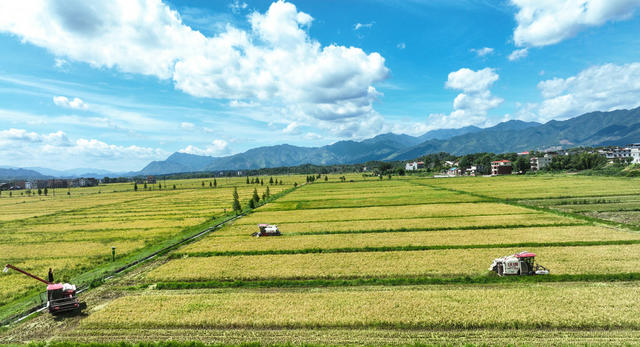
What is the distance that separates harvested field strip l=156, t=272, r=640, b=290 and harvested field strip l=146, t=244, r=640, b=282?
0.70 meters

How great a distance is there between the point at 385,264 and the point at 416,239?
9.38m

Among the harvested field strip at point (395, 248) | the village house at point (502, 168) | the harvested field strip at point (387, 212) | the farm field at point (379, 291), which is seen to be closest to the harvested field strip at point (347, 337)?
the farm field at point (379, 291)

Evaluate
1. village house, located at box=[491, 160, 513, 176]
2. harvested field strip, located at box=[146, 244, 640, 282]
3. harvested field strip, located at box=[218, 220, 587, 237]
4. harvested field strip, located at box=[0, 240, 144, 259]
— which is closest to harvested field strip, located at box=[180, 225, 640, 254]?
harvested field strip, located at box=[218, 220, 587, 237]

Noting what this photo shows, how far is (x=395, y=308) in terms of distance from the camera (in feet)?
54.1

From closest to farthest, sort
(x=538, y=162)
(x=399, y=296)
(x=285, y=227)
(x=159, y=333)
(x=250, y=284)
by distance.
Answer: (x=159, y=333)
(x=399, y=296)
(x=250, y=284)
(x=285, y=227)
(x=538, y=162)

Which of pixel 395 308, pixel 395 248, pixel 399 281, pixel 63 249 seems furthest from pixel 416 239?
pixel 63 249

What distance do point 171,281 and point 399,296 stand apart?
16.8 metres

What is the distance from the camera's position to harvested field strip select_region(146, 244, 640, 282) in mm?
21625

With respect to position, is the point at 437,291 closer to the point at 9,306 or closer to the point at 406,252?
the point at 406,252

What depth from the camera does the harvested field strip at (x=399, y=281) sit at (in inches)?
773

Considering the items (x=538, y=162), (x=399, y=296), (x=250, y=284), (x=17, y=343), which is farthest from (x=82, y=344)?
(x=538, y=162)

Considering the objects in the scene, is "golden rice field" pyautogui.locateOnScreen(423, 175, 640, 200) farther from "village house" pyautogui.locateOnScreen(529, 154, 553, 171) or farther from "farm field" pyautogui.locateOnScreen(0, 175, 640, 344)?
"village house" pyautogui.locateOnScreen(529, 154, 553, 171)

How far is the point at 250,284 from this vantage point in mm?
21281

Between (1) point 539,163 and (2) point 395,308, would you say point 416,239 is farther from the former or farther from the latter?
(1) point 539,163
